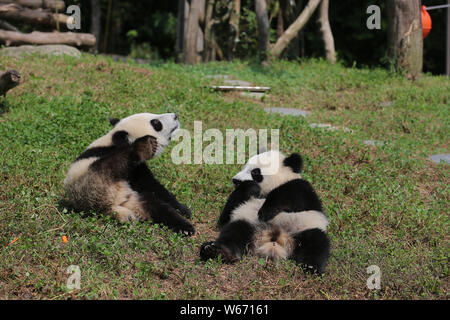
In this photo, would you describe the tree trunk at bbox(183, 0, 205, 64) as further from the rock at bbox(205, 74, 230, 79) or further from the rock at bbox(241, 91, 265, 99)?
the rock at bbox(241, 91, 265, 99)

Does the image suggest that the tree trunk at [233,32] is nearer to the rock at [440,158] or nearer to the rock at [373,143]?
the rock at [373,143]

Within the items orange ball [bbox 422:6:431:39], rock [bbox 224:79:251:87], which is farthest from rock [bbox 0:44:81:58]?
orange ball [bbox 422:6:431:39]

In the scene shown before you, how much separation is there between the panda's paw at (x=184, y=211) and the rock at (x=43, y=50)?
665 cm

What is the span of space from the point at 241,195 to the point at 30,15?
348 inches

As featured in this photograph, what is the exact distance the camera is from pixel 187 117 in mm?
8031

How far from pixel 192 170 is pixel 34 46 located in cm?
639

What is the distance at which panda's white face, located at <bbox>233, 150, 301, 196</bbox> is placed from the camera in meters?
4.57

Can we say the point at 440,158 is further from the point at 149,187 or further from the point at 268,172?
the point at 149,187

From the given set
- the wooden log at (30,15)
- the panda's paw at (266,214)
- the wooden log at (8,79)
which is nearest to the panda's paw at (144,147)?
the panda's paw at (266,214)

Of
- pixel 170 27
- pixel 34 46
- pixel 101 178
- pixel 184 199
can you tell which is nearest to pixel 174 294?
pixel 101 178

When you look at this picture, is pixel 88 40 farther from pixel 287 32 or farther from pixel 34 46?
pixel 287 32

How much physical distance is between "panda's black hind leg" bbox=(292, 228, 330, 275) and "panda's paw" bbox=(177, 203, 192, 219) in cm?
140

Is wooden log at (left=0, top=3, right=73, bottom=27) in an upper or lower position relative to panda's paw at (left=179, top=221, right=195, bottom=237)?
upper

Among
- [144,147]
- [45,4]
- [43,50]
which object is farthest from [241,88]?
[144,147]
